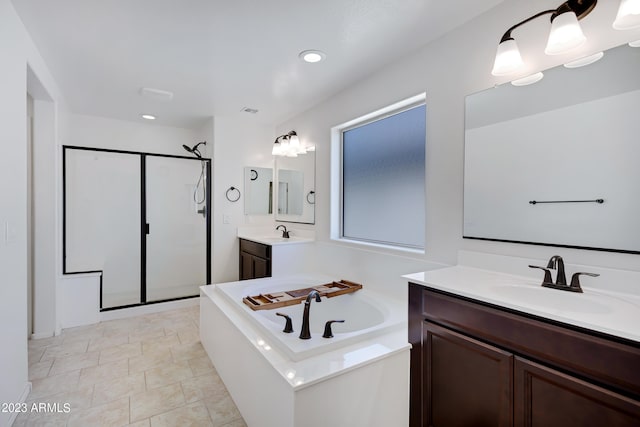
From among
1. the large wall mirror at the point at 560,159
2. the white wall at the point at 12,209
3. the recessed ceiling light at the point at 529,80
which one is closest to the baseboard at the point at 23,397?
the white wall at the point at 12,209

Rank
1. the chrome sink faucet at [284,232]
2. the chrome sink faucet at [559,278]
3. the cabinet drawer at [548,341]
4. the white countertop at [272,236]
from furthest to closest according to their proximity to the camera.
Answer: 1. the chrome sink faucet at [284,232]
2. the white countertop at [272,236]
3. the chrome sink faucet at [559,278]
4. the cabinet drawer at [548,341]

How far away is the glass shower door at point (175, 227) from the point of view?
12.8 feet

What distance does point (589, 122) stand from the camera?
1416 millimetres

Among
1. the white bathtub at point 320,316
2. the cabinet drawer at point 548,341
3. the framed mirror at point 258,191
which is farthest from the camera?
the framed mirror at point 258,191

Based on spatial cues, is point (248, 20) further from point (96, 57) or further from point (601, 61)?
point (601, 61)

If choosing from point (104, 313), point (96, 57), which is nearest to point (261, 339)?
point (96, 57)

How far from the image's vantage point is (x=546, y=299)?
1383 millimetres

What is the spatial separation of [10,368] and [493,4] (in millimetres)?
3511

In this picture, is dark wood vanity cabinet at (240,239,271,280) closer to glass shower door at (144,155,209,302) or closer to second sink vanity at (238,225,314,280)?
second sink vanity at (238,225,314,280)

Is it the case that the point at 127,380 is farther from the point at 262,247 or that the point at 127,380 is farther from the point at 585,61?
the point at 585,61

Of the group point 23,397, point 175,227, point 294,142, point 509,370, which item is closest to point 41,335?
point 23,397

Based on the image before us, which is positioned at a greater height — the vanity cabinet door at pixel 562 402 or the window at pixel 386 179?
the window at pixel 386 179

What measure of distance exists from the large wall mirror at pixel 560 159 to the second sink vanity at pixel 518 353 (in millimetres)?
288

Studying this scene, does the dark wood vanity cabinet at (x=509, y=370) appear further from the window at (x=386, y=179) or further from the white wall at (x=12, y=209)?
the white wall at (x=12, y=209)
